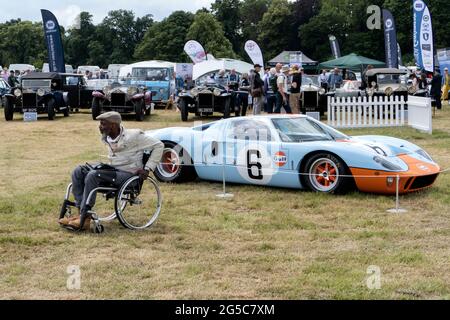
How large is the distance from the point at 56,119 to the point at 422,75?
1326 centimetres

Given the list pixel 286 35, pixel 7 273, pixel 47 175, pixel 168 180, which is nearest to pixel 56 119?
pixel 47 175

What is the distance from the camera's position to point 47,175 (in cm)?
1034

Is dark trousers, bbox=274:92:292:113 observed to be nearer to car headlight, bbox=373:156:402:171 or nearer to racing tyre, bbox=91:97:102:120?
racing tyre, bbox=91:97:102:120

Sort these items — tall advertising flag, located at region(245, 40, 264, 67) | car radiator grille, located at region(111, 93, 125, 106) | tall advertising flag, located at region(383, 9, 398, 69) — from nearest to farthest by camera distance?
car radiator grille, located at region(111, 93, 125, 106)
tall advertising flag, located at region(383, 9, 398, 69)
tall advertising flag, located at region(245, 40, 264, 67)

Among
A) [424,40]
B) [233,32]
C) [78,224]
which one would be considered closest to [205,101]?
[424,40]

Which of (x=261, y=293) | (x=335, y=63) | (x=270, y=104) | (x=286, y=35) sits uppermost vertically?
(x=286, y=35)

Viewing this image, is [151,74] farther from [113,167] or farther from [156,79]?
[113,167]

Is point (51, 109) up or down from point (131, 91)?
down

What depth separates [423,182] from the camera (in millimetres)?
8359

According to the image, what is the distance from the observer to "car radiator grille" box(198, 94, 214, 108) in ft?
68.8

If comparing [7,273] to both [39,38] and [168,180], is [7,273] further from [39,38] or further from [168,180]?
[39,38]

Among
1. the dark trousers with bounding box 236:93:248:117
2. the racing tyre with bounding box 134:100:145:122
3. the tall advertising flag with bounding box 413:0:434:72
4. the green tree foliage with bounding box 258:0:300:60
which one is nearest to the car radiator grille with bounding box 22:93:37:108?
the racing tyre with bounding box 134:100:145:122

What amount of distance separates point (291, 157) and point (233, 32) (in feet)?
289

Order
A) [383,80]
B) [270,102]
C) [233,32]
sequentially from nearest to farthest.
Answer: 1. [270,102]
2. [383,80]
3. [233,32]
